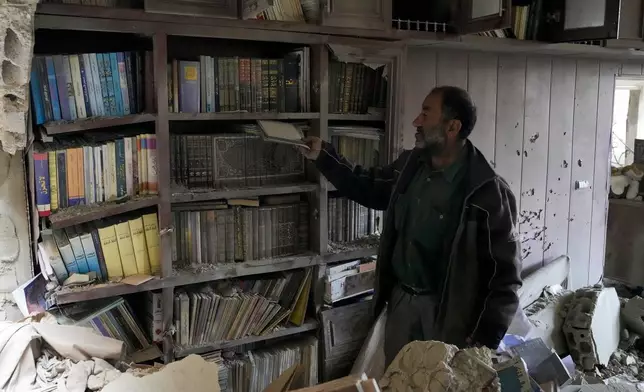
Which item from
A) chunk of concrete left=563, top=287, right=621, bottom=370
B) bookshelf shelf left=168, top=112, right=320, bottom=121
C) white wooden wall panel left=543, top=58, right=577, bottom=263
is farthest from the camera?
white wooden wall panel left=543, top=58, right=577, bottom=263

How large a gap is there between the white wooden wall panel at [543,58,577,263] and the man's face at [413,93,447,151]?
5.13ft

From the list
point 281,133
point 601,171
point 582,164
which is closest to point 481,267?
point 281,133

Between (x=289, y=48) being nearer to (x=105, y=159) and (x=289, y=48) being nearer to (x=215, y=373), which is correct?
(x=105, y=159)

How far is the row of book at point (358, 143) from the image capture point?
2.60 metres

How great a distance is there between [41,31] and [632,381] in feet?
11.2

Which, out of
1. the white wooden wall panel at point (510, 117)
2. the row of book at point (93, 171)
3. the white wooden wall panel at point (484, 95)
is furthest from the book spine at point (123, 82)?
the white wooden wall panel at point (510, 117)

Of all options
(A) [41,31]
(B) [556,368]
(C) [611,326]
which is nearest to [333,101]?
(A) [41,31]

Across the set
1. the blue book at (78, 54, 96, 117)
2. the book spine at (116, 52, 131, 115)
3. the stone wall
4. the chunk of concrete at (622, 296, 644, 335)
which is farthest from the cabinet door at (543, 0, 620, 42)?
the stone wall

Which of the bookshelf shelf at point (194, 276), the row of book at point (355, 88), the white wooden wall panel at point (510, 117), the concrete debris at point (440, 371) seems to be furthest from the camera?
the white wooden wall panel at point (510, 117)

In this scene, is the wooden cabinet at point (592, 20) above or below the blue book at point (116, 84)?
above

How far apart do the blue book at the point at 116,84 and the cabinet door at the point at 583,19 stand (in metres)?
2.09

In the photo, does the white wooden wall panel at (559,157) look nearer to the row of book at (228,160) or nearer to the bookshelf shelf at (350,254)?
the bookshelf shelf at (350,254)

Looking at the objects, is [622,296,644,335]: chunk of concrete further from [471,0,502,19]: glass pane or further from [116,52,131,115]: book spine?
[116,52,131,115]: book spine

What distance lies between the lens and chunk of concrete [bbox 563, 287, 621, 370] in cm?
336
